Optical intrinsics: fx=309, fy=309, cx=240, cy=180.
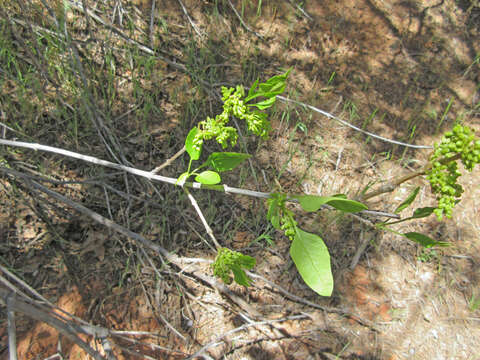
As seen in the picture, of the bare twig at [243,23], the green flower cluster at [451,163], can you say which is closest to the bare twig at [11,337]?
the green flower cluster at [451,163]

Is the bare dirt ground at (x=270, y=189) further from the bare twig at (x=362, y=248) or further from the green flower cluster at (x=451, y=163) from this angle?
the green flower cluster at (x=451, y=163)

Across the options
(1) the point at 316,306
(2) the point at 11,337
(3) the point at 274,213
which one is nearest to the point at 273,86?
(3) the point at 274,213

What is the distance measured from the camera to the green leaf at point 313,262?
1.18 m

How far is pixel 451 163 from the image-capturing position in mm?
1087

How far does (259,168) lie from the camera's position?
2.42 meters

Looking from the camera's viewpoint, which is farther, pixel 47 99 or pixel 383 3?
pixel 383 3

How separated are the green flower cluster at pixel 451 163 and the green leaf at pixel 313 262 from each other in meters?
0.44

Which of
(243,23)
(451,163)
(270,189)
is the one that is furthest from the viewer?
(243,23)

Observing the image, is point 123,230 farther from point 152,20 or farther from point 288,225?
point 152,20

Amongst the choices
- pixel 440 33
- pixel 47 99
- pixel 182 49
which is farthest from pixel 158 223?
pixel 440 33

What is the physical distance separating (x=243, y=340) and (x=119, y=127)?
176 centimetres

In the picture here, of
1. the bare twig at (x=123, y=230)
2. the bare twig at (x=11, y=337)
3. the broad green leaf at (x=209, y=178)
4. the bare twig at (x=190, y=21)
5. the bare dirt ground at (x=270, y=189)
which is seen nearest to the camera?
the bare twig at (x=11, y=337)

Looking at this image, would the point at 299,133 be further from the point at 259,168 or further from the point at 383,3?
the point at 383,3

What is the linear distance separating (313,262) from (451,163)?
608 mm
